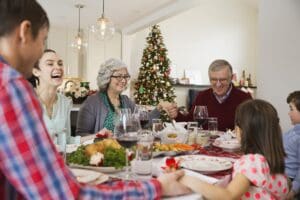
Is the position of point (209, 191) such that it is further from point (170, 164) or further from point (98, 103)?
point (98, 103)

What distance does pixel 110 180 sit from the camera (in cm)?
112

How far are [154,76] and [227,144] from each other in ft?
20.4

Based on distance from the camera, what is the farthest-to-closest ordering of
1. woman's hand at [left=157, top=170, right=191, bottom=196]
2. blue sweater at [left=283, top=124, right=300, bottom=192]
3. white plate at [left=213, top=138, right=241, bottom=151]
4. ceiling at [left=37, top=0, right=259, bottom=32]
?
1. ceiling at [left=37, top=0, right=259, bottom=32]
2. blue sweater at [left=283, top=124, right=300, bottom=192]
3. white plate at [left=213, top=138, right=241, bottom=151]
4. woman's hand at [left=157, top=170, right=191, bottom=196]

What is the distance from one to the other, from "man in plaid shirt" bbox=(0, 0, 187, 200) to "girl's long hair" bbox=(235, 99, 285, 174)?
0.89 meters

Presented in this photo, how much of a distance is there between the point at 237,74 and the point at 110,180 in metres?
8.90

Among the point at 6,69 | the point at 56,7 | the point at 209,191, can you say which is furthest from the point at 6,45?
the point at 56,7

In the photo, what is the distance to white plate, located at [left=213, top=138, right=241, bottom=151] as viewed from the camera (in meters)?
1.78

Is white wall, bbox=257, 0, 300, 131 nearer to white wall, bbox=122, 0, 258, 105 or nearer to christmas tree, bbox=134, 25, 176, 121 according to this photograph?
christmas tree, bbox=134, 25, 176, 121

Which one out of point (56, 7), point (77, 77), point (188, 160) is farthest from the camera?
point (77, 77)

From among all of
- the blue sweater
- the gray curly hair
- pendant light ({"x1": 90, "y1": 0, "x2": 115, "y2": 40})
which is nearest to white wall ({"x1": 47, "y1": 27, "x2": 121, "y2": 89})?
pendant light ({"x1": 90, "y1": 0, "x2": 115, "y2": 40})

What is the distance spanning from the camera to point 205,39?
9.23 metres

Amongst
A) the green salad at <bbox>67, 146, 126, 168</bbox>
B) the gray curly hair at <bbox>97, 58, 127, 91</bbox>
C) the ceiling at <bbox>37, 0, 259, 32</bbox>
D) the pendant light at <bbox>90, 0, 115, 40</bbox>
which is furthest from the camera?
the ceiling at <bbox>37, 0, 259, 32</bbox>

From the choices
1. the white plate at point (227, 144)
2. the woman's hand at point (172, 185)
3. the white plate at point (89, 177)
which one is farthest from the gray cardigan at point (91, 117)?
the woman's hand at point (172, 185)

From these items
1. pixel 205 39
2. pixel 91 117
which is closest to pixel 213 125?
pixel 91 117
